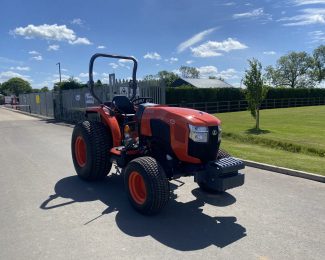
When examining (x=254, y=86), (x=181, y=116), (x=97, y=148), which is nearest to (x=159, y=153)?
(x=181, y=116)

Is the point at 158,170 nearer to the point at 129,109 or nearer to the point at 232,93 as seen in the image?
the point at 129,109

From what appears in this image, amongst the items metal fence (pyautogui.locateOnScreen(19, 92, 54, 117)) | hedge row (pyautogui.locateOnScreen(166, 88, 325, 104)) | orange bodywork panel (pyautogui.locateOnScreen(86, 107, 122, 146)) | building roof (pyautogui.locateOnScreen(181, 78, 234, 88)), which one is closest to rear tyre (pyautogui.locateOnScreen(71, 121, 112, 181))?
orange bodywork panel (pyautogui.locateOnScreen(86, 107, 122, 146))

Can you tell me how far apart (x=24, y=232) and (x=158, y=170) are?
178 centimetres

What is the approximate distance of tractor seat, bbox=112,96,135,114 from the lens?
6.30 metres

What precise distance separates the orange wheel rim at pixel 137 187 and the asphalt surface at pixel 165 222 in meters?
0.23

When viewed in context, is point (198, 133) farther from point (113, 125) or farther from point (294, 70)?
point (294, 70)

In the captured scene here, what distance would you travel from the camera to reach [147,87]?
14414 mm

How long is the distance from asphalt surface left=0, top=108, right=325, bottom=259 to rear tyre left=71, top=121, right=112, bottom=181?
8.3 inches

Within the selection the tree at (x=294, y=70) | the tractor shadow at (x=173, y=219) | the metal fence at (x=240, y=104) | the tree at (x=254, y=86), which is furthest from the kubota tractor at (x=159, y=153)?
the tree at (x=294, y=70)

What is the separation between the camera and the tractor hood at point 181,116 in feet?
15.3

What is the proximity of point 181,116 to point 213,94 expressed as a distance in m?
26.3

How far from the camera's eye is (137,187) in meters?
4.86

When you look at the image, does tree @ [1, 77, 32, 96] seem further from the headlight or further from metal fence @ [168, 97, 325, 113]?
the headlight

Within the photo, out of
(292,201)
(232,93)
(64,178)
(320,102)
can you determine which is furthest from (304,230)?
(320,102)
